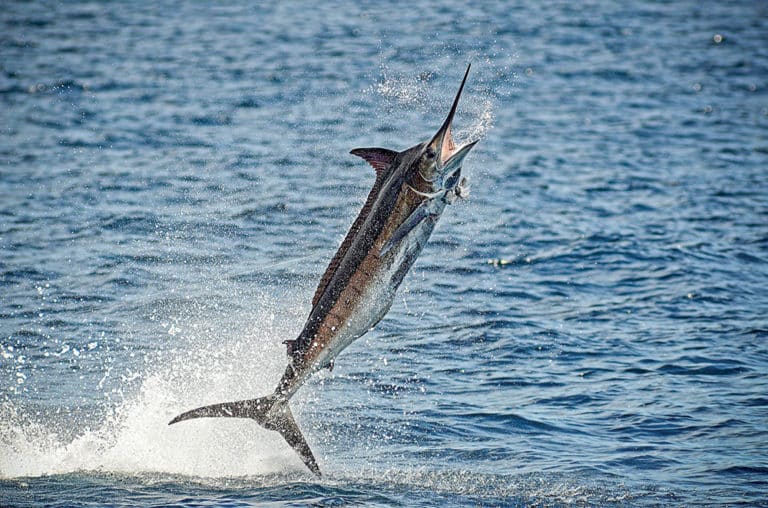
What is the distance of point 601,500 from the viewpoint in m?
10.4

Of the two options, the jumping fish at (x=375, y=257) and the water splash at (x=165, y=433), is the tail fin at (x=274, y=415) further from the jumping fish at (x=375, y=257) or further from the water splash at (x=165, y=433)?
the water splash at (x=165, y=433)

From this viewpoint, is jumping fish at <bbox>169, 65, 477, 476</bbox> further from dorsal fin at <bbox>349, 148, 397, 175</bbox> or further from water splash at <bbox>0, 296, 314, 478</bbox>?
water splash at <bbox>0, 296, 314, 478</bbox>

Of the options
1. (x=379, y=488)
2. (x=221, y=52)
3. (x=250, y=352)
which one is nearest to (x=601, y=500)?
(x=379, y=488)

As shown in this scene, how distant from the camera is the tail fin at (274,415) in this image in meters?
9.40

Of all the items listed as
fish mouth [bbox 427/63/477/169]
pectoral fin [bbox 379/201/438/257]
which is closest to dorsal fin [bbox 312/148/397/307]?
pectoral fin [bbox 379/201/438/257]

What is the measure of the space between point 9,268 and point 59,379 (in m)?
3.78

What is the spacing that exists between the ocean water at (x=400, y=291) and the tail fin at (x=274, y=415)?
679 millimetres

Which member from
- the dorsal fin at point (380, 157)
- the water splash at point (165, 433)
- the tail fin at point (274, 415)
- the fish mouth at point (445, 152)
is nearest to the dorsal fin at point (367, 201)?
the dorsal fin at point (380, 157)

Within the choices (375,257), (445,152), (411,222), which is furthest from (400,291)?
(445,152)

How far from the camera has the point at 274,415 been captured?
9469 mm

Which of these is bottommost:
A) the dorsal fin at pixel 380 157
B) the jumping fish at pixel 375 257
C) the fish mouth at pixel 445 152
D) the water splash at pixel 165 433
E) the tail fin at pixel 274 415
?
the water splash at pixel 165 433

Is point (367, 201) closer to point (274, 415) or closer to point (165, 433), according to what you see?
point (274, 415)

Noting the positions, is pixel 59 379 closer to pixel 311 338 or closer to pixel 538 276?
pixel 311 338

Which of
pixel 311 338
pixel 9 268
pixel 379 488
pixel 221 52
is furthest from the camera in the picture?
pixel 221 52
